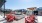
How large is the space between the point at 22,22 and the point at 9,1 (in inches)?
12.8

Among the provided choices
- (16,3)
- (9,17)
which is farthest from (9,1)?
(9,17)

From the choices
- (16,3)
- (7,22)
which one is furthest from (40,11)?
(7,22)

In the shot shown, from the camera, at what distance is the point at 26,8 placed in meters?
1.25

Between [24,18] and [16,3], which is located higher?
[16,3]

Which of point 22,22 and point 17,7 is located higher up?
point 17,7

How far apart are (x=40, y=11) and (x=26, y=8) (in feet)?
0.61

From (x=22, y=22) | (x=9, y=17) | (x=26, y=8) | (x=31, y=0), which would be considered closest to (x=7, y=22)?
(x=9, y=17)

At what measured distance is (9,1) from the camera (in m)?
1.26

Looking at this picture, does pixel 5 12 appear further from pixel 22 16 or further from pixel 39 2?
pixel 39 2

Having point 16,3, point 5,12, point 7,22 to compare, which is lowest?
point 7,22

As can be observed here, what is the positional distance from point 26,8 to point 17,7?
0.39 ft

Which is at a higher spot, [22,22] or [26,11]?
[26,11]

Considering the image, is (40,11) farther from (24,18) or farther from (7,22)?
(7,22)

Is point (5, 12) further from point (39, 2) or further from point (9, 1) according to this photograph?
point (39, 2)
